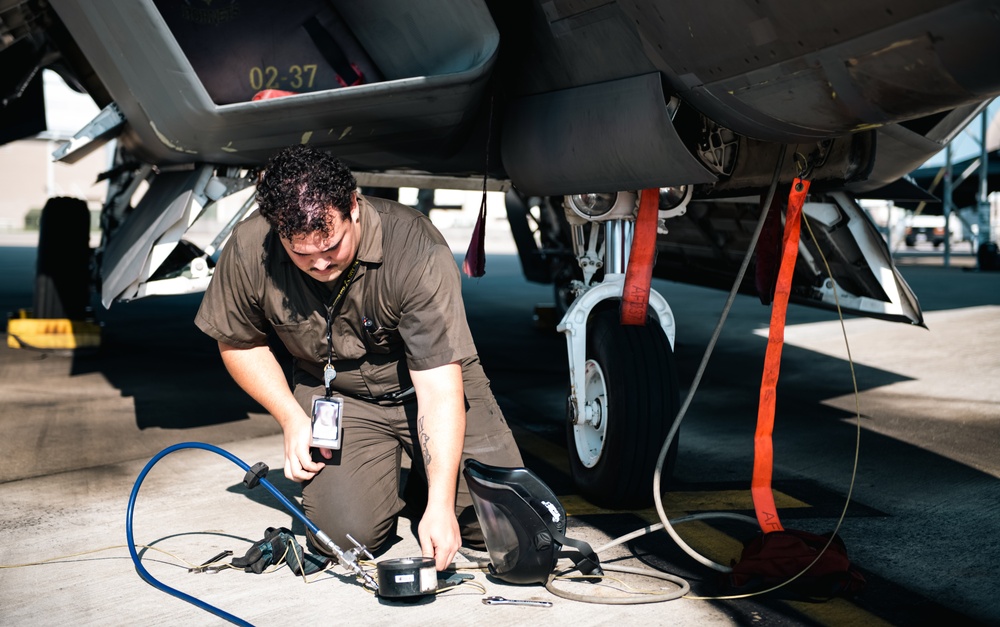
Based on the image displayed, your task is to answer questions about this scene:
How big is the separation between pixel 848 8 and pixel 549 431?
333 cm

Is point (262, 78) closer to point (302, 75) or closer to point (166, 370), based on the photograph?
point (302, 75)

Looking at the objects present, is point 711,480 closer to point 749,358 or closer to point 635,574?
point 635,574

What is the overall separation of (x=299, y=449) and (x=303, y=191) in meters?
0.96

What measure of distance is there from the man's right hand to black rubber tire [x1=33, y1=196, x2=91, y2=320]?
19.0 ft

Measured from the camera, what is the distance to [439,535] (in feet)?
9.43

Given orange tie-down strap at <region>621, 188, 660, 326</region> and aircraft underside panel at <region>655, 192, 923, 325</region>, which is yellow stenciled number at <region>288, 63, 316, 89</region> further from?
aircraft underside panel at <region>655, 192, 923, 325</region>

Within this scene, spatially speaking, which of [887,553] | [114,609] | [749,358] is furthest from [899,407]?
[114,609]

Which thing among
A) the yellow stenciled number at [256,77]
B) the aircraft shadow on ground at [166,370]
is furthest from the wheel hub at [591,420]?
the aircraft shadow on ground at [166,370]

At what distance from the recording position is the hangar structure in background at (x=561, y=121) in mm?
3242

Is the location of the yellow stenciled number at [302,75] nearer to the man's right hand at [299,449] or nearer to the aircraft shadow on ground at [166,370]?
the man's right hand at [299,449]

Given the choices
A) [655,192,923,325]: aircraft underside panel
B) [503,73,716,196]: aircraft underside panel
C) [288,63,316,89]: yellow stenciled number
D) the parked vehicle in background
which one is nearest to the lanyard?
[503,73,716,196]: aircraft underside panel

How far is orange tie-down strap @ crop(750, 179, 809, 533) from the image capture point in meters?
3.39

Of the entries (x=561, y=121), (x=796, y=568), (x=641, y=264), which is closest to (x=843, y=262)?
(x=641, y=264)

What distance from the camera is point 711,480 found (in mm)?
4473
